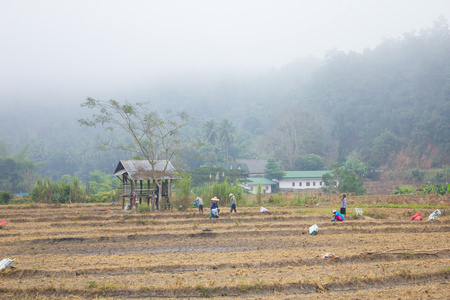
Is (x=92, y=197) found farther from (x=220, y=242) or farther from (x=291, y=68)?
(x=291, y=68)

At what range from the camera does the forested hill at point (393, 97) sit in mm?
68688

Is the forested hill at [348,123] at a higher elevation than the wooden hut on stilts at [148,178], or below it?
higher

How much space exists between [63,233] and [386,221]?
1533 centimetres

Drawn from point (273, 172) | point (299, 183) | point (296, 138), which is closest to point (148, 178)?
point (273, 172)

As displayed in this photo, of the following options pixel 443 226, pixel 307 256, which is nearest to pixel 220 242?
pixel 307 256

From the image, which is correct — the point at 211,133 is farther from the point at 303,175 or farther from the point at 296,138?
the point at 303,175

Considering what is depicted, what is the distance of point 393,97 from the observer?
85125 millimetres

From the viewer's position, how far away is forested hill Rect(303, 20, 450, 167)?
68688 millimetres

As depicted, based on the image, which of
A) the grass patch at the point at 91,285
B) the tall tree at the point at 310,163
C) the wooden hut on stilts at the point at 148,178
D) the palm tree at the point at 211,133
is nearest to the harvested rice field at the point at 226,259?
the grass patch at the point at 91,285

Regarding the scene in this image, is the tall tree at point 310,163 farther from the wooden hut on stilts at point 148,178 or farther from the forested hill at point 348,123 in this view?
the wooden hut on stilts at point 148,178

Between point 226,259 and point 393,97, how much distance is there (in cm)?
8495

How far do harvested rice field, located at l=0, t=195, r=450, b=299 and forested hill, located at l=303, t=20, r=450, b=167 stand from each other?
55.9m

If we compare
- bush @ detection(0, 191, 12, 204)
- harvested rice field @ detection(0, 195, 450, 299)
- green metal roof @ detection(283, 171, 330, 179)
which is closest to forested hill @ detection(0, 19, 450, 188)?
green metal roof @ detection(283, 171, 330, 179)

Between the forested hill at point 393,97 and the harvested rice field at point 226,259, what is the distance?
5589cm
